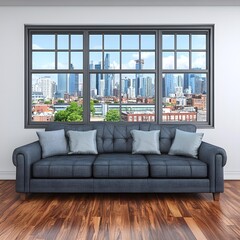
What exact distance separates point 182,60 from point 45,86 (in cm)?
240

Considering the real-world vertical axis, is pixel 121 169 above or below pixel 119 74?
below

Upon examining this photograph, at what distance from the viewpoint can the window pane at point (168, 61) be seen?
5285 millimetres

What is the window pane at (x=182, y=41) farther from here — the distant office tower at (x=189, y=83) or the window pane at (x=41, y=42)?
the window pane at (x=41, y=42)

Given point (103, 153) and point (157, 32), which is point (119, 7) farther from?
point (103, 153)

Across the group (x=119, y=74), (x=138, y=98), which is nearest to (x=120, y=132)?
(x=138, y=98)

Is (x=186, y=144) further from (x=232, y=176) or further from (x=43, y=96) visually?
(x=43, y=96)

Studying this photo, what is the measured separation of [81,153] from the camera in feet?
14.8

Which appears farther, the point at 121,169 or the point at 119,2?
the point at 119,2

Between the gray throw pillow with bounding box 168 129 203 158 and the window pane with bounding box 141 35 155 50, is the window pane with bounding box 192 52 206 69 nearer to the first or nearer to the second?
the window pane with bounding box 141 35 155 50

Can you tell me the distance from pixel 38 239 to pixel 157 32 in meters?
3.77

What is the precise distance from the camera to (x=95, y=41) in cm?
527

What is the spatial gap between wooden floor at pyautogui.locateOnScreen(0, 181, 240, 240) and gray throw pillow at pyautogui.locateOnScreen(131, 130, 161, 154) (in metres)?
0.66

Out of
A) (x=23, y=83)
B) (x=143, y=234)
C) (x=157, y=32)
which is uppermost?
(x=157, y=32)

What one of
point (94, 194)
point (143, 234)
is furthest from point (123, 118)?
point (143, 234)
